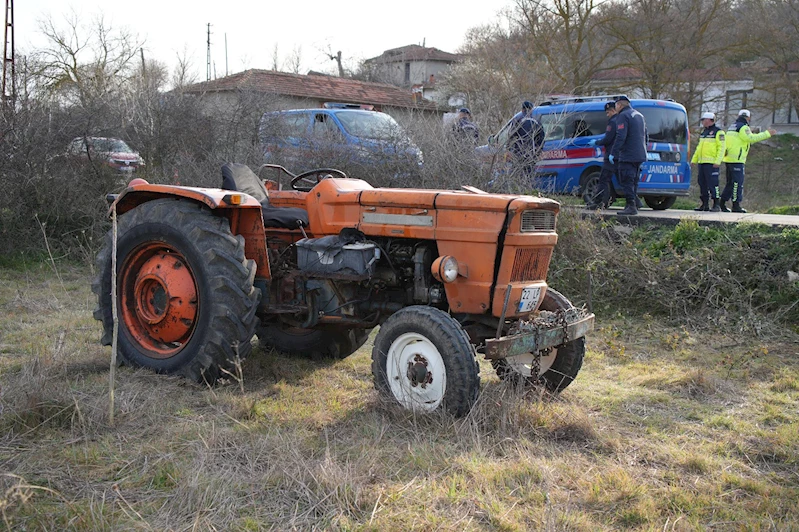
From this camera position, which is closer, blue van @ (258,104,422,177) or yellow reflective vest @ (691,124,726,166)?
blue van @ (258,104,422,177)

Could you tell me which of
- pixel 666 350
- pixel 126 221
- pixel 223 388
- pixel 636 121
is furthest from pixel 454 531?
pixel 636 121

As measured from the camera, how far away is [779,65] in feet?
82.8

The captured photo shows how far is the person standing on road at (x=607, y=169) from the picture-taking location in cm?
1013

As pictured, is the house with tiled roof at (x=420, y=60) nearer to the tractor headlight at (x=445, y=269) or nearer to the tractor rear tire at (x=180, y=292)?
the tractor rear tire at (x=180, y=292)

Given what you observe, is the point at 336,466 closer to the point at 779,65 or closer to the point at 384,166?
the point at 384,166

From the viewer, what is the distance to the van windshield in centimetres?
1031

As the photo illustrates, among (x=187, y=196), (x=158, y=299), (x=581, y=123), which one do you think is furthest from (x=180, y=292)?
(x=581, y=123)

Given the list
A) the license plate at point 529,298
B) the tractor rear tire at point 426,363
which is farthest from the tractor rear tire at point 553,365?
the tractor rear tire at point 426,363

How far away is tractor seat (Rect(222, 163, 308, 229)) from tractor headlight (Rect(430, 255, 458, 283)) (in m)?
1.29

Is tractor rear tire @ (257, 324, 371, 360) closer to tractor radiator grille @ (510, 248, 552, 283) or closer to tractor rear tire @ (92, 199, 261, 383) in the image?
tractor rear tire @ (92, 199, 261, 383)

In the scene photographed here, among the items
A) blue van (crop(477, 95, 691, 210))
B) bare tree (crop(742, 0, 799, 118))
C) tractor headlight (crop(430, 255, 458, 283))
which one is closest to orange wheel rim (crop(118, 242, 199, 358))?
tractor headlight (crop(430, 255, 458, 283))

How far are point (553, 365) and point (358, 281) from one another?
1442 mm

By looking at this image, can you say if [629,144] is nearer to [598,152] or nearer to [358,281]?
[598,152]

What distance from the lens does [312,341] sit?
19.3 feet
